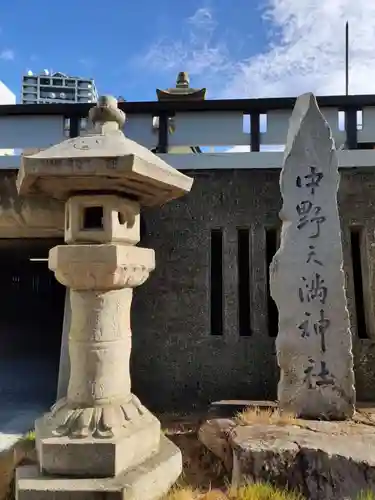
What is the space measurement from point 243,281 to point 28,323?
7.05 meters

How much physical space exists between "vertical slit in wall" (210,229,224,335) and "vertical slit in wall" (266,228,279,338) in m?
0.57

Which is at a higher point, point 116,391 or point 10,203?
point 10,203

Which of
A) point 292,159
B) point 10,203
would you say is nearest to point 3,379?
point 10,203

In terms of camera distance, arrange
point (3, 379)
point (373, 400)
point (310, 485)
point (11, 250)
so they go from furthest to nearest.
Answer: point (11, 250), point (3, 379), point (373, 400), point (310, 485)

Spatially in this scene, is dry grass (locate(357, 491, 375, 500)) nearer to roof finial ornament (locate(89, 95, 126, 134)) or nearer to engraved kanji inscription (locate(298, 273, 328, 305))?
engraved kanji inscription (locate(298, 273, 328, 305))

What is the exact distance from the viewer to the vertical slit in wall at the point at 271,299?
17.4 ft

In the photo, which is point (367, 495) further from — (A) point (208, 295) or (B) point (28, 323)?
(B) point (28, 323)

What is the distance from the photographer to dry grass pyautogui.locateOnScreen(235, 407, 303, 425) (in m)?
3.99

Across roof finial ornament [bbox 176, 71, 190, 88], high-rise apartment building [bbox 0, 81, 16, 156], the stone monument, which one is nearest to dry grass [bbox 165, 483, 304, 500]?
the stone monument

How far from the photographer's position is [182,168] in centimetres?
530

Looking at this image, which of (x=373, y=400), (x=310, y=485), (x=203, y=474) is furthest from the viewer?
(x=373, y=400)

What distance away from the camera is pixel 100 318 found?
305 centimetres

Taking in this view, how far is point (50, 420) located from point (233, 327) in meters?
2.64

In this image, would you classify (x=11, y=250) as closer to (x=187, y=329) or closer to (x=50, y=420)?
(x=187, y=329)
